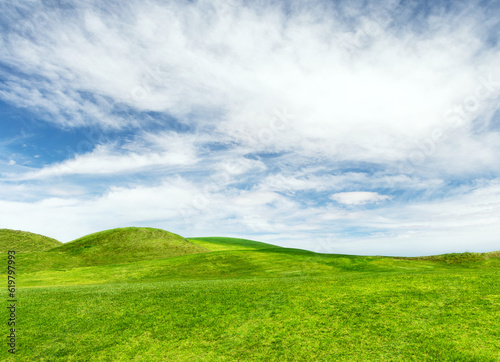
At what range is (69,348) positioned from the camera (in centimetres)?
1484

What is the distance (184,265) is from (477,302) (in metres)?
47.8

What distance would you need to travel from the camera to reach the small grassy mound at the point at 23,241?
109500mm

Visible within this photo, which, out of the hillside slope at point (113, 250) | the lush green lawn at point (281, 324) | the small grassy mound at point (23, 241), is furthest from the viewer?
the small grassy mound at point (23, 241)

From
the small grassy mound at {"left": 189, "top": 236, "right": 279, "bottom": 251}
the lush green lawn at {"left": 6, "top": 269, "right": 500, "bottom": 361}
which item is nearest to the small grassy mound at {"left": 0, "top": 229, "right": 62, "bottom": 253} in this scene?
the small grassy mound at {"left": 189, "top": 236, "right": 279, "bottom": 251}

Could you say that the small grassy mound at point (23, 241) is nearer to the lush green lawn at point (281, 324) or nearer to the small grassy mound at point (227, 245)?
the small grassy mound at point (227, 245)

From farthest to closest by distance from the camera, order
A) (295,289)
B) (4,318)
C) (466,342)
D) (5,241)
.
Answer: (5,241), (295,289), (4,318), (466,342)

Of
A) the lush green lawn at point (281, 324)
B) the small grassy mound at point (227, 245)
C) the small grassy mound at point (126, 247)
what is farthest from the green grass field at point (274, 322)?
the small grassy mound at point (227, 245)

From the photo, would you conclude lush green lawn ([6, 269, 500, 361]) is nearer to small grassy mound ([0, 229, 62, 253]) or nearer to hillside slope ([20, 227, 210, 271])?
hillside slope ([20, 227, 210, 271])

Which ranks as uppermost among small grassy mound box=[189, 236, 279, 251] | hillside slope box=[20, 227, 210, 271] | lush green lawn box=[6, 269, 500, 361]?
small grassy mound box=[189, 236, 279, 251]

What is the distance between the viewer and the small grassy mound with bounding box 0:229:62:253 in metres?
110

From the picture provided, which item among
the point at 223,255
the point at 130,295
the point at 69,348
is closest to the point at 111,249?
the point at 223,255

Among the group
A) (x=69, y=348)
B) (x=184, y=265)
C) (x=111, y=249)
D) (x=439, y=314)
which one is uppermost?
(x=111, y=249)

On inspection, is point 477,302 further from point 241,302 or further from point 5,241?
point 5,241

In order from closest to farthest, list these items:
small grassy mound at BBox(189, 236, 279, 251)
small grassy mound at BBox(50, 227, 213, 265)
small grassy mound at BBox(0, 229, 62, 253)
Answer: small grassy mound at BBox(50, 227, 213, 265) < small grassy mound at BBox(0, 229, 62, 253) < small grassy mound at BBox(189, 236, 279, 251)
